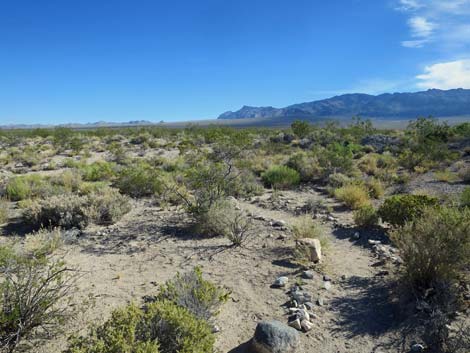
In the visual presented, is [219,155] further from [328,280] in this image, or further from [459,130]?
[459,130]

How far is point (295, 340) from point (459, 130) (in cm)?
3062

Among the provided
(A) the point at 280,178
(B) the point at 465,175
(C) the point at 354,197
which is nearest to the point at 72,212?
(A) the point at 280,178

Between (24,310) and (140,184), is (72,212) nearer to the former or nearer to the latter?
(140,184)

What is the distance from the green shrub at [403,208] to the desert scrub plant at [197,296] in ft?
16.1

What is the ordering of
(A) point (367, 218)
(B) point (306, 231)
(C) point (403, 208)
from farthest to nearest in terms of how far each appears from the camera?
(A) point (367, 218)
(C) point (403, 208)
(B) point (306, 231)

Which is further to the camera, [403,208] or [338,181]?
[338,181]

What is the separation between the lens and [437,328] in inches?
160

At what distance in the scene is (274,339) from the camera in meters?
4.04

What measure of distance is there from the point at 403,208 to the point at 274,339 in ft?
17.5

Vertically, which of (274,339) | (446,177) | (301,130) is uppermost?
(301,130)

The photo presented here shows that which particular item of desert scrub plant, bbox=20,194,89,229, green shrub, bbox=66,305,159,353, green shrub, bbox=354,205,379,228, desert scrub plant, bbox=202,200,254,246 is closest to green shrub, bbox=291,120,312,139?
green shrub, bbox=354,205,379,228

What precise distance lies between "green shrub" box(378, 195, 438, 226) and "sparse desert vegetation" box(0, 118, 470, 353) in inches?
1.5

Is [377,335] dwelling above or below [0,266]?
below

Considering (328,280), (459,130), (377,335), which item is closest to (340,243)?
(328,280)
